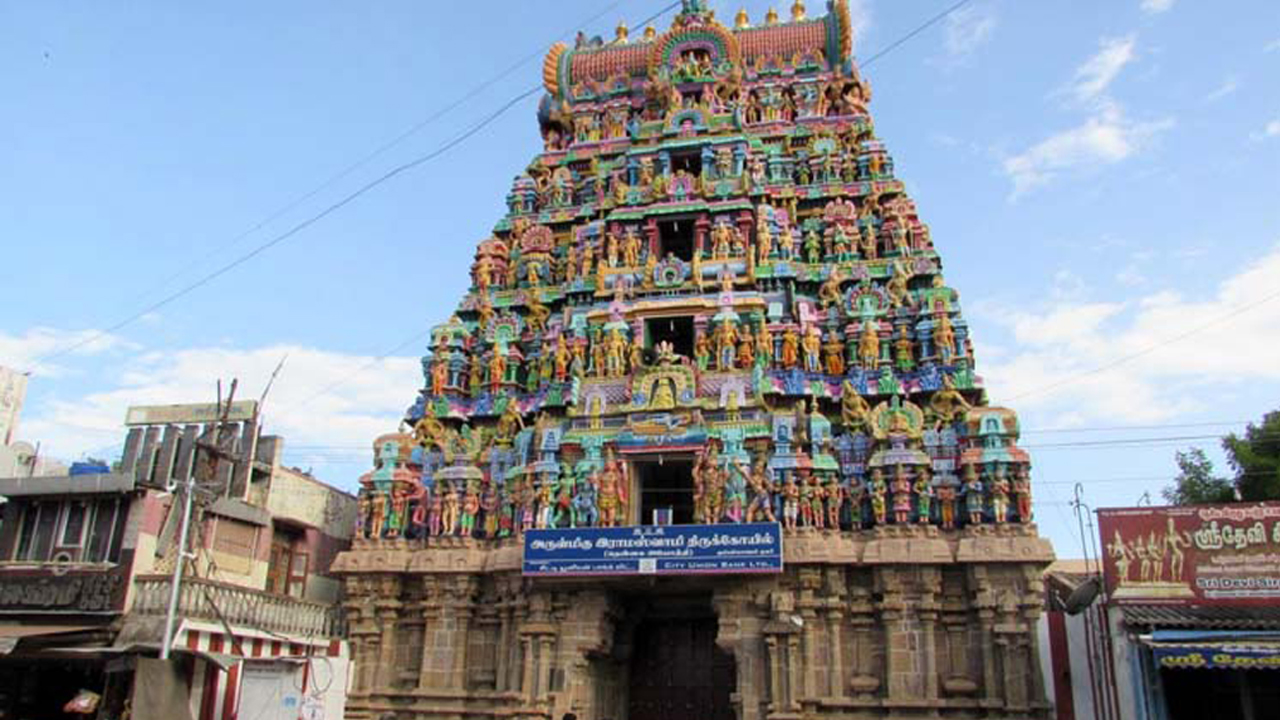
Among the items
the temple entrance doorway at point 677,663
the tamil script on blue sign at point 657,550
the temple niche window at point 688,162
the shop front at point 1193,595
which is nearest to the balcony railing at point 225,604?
the tamil script on blue sign at point 657,550

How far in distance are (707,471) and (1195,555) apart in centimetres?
963

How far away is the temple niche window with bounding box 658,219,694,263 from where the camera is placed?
2656 centimetres

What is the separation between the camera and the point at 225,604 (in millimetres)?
19125

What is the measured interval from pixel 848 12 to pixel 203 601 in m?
25.3

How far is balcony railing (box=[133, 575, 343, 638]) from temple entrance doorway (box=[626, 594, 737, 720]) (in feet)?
26.0

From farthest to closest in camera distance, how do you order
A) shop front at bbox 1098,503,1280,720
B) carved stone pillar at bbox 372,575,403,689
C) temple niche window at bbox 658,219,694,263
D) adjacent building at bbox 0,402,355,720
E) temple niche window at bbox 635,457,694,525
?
temple niche window at bbox 658,219,694,263
temple niche window at bbox 635,457,694,525
carved stone pillar at bbox 372,575,403,689
adjacent building at bbox 0,402,355,720
shop front at bbox 1098,503,1280,720

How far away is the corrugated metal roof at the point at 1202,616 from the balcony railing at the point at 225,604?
16841 millimetres

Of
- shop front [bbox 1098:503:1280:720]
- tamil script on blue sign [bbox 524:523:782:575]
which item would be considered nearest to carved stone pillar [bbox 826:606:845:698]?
tamil script on blue sign [bbox 524:523:782:575]

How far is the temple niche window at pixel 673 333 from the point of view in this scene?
24.6 meters

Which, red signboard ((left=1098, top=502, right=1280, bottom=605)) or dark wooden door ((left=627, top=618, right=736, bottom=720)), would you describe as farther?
dark wooden door ((left=627, top=618, right=736, bottom=720))

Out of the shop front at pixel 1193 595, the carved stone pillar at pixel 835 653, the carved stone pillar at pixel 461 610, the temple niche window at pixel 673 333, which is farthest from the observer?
the temple niche window at pixel 673 333

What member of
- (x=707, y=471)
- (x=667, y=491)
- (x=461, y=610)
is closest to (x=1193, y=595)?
(x=707, y=471)

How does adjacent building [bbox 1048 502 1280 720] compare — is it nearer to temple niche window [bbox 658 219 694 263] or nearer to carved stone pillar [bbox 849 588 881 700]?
carved stone pillar [bbox 849 588 881 700]

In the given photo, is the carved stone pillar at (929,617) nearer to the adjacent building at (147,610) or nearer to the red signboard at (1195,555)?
the red signboard at (1195,555)
